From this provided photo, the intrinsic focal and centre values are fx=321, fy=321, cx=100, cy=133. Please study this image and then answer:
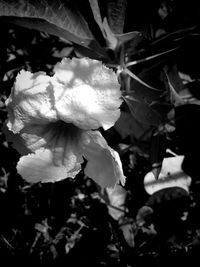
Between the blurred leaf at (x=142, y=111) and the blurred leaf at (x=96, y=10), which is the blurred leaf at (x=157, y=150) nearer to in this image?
the blurred leaf at (x=142, y=111)

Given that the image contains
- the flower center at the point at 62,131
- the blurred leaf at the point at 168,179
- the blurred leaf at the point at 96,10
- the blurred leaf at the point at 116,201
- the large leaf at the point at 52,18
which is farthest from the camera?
the blurred leaf at the point at 116,201

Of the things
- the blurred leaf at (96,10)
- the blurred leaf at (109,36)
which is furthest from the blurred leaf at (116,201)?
the blurred leaf at (96,10)

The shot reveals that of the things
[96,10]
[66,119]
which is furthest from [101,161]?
[96,10]

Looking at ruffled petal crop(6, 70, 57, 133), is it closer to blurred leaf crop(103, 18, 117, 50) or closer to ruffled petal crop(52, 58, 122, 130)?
ruffled petal crop(52, 58, 122, 130)

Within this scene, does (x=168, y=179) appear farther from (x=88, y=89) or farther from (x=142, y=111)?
(x=88, y=89)

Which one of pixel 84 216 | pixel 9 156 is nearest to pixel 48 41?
pixel 9 156

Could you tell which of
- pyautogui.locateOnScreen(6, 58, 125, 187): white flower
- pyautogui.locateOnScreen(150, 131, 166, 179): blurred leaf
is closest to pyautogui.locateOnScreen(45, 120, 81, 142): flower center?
pyautogui.locateOnScreen(6, 58, 125, 187): white flower

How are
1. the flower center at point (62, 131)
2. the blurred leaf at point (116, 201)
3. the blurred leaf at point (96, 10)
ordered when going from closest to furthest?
the blurred leaf at point (96, 10), the flower center at point (62, 131), the blurred leaf at point (116, 201)

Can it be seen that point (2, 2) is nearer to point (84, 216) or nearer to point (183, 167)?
point (183, 167)
